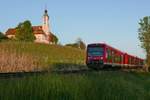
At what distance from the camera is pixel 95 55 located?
34.5 metres

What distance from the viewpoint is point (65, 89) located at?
1055 cm

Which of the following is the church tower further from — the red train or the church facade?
the red train

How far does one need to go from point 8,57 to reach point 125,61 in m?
26.0

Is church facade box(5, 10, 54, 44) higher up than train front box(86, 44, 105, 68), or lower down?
higher up

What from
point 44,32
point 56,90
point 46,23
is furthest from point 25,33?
point 56,90

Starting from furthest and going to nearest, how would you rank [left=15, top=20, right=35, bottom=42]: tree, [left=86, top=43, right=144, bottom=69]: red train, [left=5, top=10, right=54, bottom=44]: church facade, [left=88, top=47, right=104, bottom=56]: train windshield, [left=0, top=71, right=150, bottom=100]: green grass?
[left=5, top=10, right=54, bottom=44]: church facade
[left=15, top=20, right=35, bottom=42]: tree
[left=88, top=47, right=104, bottom=56]: train windshield
[left=86, top=43, right=144, bottom=69]: red train
[left=0, top=71, right=150, bottom=100]: green grass

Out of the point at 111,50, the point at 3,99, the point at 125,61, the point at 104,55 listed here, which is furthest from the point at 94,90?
the point at 125,61

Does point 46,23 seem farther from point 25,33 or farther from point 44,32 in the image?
point 25,33

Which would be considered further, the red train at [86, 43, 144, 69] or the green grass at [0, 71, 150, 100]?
the red train at [86, 43, 144, 69]

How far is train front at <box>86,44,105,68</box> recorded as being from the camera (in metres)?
33.5

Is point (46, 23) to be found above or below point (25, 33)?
above

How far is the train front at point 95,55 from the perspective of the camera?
33.5m

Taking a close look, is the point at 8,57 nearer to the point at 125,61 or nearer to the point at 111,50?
the point at 111,50

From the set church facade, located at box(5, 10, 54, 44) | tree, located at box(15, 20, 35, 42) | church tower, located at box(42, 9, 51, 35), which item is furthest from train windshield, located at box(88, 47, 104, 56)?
church tower, located at box(42, 9, 51, 35)
